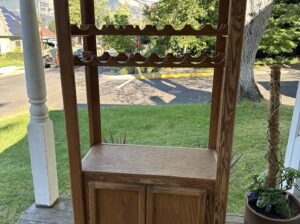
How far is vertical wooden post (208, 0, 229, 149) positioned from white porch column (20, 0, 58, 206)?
935 mm

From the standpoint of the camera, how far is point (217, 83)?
1.36 m

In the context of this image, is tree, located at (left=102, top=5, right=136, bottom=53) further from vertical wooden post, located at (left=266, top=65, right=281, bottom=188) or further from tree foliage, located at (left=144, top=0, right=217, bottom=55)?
vertical wooden post, located at (left=266, top=65, right=281, bottom=188)

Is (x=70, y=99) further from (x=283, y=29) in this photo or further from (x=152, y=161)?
(x=283, y=29)

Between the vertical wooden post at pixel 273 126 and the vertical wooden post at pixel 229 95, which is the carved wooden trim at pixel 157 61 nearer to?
the vertical wooden post at pixel 229 95

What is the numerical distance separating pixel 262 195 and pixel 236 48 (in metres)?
0.86

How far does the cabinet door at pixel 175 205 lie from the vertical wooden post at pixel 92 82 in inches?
20.2

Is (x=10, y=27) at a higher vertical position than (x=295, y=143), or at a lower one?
higher

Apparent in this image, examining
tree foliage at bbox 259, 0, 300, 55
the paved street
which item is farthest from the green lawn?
tree foliage at bbox 259, 0, 300, 55

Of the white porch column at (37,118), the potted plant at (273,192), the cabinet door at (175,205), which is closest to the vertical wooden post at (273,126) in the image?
the potted plant at (273,192)

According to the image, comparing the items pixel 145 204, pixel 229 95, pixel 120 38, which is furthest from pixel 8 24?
pixel 229 95

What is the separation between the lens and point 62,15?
1.04 metres

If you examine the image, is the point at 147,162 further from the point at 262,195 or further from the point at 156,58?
the point at 262,195

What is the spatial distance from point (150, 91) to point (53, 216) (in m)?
2.57

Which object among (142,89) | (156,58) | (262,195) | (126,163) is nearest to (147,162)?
(126,163)
